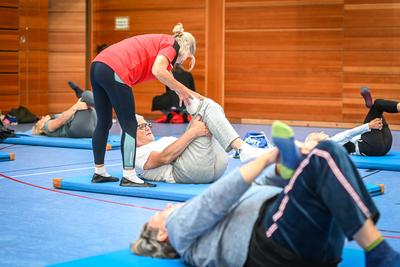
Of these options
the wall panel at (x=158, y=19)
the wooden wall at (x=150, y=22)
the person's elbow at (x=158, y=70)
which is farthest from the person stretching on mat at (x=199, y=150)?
the wall panel at (x=158, y=19)

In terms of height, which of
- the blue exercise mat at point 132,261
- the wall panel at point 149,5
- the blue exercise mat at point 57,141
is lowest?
the blue exercise mat at point 132,261

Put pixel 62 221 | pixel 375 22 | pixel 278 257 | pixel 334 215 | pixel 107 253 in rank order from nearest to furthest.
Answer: pixel 334 215
pixel 278 257
pixel 107 253
pixel 62 221
pixel 375 22

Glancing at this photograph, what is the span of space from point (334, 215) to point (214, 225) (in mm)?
432

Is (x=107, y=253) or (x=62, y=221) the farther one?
(x=62, y=221)

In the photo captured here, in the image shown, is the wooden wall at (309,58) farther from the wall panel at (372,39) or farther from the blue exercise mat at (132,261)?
the blue exercise mat at (132,261)

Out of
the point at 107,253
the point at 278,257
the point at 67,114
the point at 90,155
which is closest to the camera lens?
the point at 278,257

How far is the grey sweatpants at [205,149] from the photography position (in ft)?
9.86

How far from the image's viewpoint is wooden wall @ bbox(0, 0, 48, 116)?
8.75m

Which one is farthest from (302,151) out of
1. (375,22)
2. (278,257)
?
(375,22)

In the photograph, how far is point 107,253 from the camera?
1882mm

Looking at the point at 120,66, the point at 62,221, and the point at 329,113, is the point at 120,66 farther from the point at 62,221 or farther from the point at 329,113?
the point at 329,113

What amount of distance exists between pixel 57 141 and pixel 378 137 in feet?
11.3

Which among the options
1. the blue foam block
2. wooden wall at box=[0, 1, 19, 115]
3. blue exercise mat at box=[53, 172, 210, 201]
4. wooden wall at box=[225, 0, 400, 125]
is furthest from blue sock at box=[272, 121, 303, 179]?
wooden wall at box=[0, 1, 19, 115]

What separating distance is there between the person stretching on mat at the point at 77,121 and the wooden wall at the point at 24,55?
3612 mm
